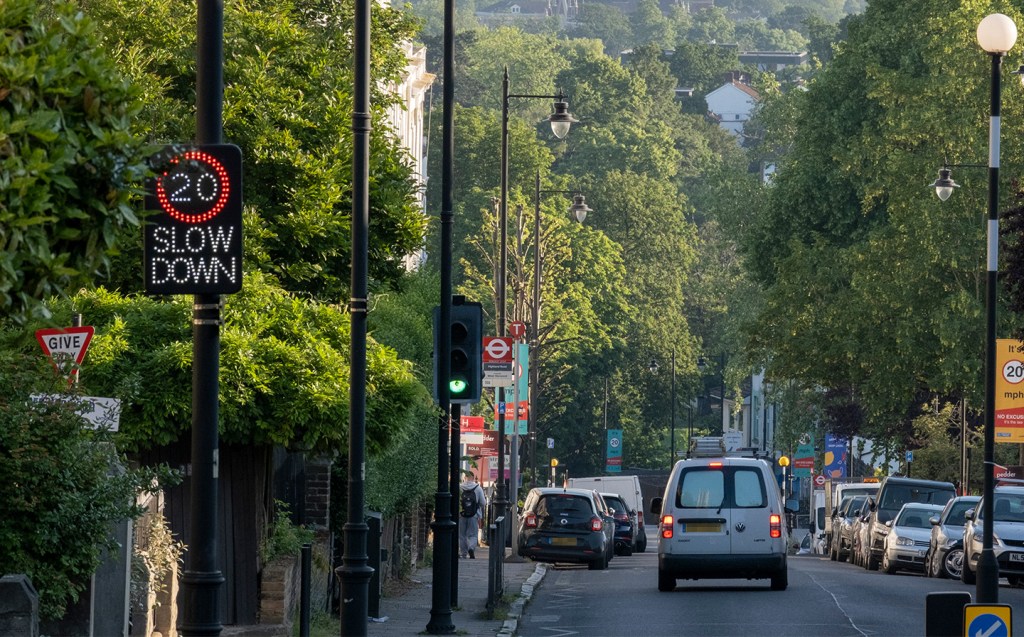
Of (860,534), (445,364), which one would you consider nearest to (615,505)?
(860,534)

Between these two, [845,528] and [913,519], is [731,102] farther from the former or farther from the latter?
[913,519]

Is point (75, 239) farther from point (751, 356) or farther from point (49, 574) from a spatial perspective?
point (751, 356)

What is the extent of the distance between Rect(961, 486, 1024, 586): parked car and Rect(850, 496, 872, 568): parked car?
847 cm

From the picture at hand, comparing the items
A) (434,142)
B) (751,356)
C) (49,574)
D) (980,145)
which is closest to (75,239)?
(49,574)

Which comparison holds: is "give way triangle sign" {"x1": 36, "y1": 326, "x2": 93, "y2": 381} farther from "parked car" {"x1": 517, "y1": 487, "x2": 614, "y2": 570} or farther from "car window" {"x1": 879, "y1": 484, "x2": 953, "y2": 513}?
"car window" {"x1": 879, "y1": 484, "x2": 953, "y2": 513}

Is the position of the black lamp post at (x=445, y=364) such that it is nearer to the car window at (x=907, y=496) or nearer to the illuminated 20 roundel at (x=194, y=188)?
the illuminated 20 roundel at (x=194, y=188)

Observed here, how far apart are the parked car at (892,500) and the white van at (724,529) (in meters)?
11.7

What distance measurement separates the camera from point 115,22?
2264cm

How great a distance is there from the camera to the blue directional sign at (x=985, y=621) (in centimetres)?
875

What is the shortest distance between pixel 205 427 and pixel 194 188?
1.23m

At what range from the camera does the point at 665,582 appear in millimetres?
27250

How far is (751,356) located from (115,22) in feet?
103

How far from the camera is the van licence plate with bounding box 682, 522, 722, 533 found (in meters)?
26.9

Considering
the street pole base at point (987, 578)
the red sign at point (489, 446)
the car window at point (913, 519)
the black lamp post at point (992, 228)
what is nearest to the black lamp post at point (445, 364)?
the street pole base at point (987, 578)
